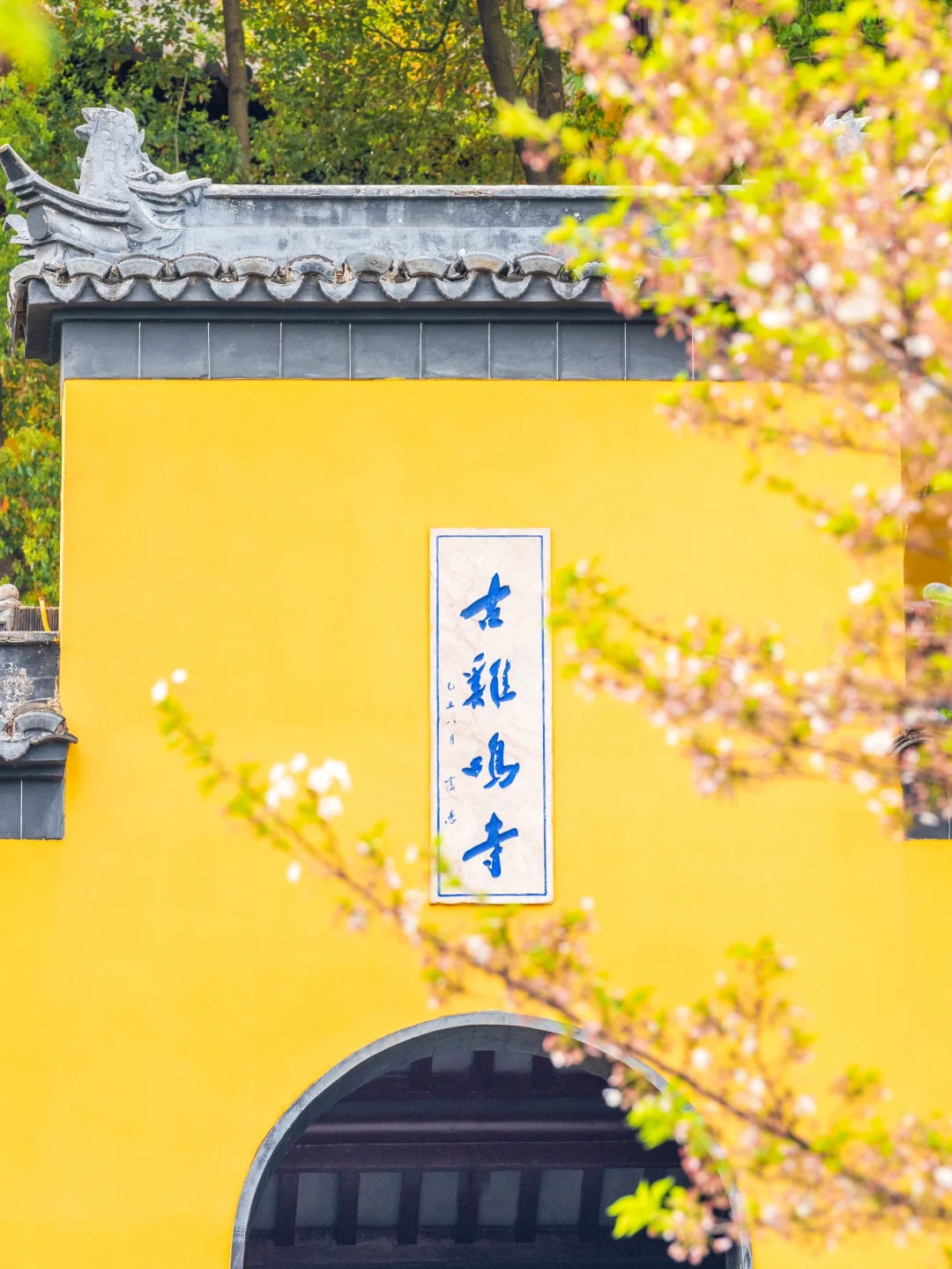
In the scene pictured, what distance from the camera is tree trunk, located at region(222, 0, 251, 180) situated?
13.1 m

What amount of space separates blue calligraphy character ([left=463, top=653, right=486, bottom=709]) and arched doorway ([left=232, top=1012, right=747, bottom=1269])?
286 centimetres

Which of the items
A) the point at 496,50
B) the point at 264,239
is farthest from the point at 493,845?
the point at 496,50

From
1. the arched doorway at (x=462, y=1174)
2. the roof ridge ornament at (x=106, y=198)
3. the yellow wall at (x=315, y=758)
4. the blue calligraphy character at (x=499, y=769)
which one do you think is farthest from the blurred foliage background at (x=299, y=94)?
the blue calligraphy character at (x=499, y=769)

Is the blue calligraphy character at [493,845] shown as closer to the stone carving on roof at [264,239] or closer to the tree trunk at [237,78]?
the stone carving on roof at [264,239]

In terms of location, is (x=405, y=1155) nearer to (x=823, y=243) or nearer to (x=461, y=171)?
(x=823, y=243)

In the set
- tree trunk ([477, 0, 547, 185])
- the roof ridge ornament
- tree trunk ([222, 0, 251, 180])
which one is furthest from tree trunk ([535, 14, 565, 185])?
the roof ridge ornament

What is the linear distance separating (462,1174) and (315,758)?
3459 mm

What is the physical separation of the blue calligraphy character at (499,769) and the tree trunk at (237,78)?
7.98m

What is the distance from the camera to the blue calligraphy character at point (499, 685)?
627 cm

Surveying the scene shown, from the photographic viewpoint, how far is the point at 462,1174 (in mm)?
8820

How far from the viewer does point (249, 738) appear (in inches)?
246

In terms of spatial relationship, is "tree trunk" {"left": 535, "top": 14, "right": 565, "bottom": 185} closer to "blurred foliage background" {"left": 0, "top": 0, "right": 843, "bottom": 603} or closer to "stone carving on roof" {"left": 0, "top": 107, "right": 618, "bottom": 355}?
"blurred foliage background" {"left": 0, "top": 0, "right": 843, "bottom": 603}

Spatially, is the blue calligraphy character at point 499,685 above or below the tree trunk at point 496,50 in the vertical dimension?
below

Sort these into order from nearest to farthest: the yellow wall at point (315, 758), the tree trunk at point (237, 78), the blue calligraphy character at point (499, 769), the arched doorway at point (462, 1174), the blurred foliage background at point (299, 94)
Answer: the yellow wall at point (315, 758) < the blue calligraphy character at point (499, 769) < the arched doorway at point (462, 1174) < the blurred foliage background at point (299, 94) < the tree trunk at point (237, 78)
